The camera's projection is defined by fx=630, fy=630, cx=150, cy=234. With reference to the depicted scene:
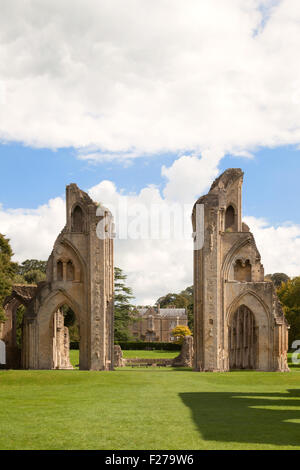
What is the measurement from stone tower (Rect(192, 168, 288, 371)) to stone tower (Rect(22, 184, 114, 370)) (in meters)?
5.40

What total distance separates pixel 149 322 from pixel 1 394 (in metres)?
80.4

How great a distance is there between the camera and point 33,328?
127ft

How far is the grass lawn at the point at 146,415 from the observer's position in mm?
11273

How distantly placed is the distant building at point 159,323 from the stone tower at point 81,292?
62546mm

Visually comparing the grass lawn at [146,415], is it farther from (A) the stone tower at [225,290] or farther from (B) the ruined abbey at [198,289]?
(B) the ruined abbey at [198,289]

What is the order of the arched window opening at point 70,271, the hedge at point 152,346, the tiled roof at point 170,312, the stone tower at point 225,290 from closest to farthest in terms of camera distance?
the stone tower at point 225,290 < the arched window opening at point 70,271 < the hedge at point 152,346 < the tiled roof at point 170,312

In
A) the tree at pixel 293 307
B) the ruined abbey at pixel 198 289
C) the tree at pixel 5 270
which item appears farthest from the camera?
the tree at pixel 293 307

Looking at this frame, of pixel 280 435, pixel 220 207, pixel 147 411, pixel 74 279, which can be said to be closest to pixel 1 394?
pixel 147 411

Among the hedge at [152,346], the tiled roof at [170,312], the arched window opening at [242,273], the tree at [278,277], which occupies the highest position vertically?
the tree at [278,277]

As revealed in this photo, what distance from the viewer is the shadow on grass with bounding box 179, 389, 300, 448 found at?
1177 cm

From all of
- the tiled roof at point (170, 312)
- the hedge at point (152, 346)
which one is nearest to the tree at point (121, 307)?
the hedge at point (152, 346)

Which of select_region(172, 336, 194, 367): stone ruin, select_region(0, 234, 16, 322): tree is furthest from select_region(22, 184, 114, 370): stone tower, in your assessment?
select_region(172, 336, 194, 367): stone ruin

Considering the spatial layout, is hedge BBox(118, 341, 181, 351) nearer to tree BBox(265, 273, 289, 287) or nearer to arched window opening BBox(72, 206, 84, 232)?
tree BBox(265, 273, 289, 287)
